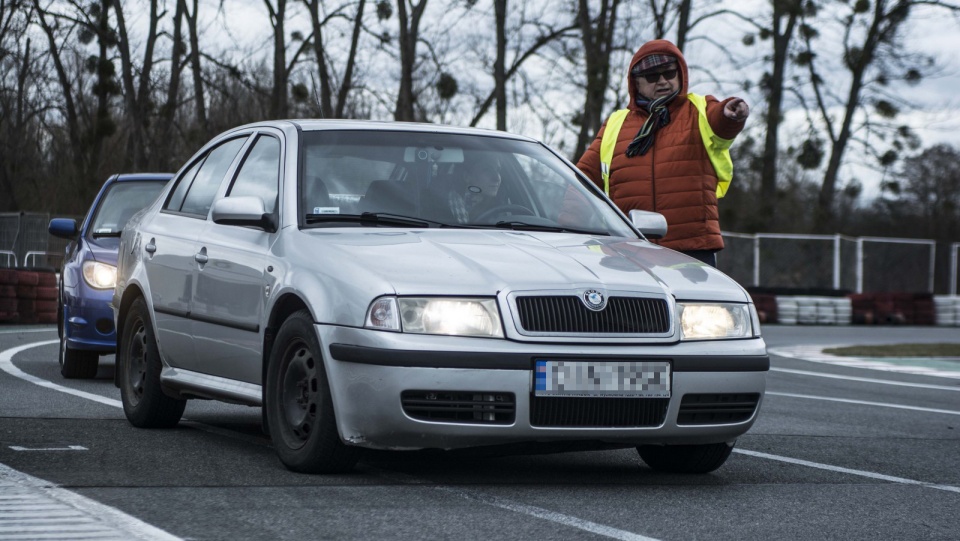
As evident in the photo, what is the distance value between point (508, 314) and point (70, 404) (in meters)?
3.94

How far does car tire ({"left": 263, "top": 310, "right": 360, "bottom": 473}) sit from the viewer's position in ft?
17.6

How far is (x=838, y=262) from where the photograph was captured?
1294 inches

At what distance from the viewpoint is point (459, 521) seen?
4598 mm

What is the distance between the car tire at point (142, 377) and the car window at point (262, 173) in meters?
0.93

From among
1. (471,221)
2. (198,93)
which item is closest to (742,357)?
(471,221)

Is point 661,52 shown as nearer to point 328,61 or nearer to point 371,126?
point 371,126

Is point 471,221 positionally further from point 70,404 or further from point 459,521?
point 70,404

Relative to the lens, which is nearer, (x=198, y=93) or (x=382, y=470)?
(x=382, y=470)

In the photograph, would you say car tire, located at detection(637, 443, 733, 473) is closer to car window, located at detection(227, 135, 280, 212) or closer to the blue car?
car window, located at detection(227, 135, 280, 212)

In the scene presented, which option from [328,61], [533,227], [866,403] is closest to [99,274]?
[533,227]

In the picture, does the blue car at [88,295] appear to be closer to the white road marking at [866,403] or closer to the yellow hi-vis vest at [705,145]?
the yellow hi-vis vest at [705,145]

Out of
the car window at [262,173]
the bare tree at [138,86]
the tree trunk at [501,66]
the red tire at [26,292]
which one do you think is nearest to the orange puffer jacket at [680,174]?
the car window at [262,173]

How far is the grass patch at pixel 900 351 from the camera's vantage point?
18297mm

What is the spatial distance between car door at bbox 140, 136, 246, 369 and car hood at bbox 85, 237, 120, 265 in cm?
299
